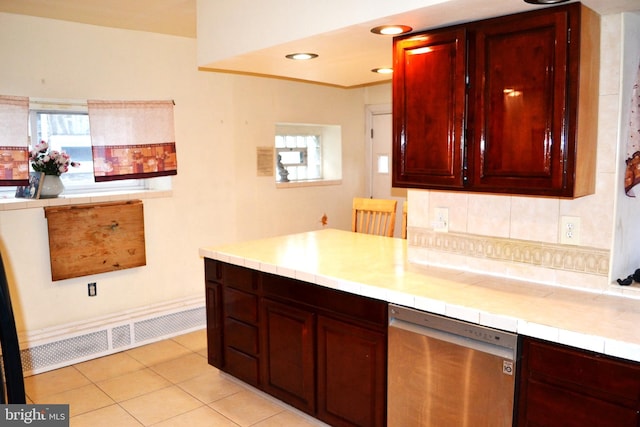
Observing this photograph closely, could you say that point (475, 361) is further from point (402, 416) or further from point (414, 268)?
point (414, 268)

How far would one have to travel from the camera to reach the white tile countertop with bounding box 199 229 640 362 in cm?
174

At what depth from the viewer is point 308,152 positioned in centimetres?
556

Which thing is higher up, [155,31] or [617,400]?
[155,31]

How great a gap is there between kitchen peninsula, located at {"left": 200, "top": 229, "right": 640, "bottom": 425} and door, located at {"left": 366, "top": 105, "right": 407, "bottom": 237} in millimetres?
2072

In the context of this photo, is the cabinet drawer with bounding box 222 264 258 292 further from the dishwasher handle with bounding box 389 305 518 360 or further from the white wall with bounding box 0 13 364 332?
the white wall with bounding box 0 13 364 332

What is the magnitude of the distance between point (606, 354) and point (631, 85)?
1.16 meters

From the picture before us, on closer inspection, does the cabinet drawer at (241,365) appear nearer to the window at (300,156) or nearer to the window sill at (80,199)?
the window sill at (80,199)

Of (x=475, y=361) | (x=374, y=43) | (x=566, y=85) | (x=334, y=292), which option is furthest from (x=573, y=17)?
(x=334, y=292)

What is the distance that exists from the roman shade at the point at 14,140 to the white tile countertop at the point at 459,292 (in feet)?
4.46

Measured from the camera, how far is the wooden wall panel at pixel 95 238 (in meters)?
3.54

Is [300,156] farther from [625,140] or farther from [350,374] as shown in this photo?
[625,140]

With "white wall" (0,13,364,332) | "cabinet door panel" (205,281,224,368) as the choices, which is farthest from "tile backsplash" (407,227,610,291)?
"white wall" (0,13,364,332)

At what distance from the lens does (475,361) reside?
1.97 meters

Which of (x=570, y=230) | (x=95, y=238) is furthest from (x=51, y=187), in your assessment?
(x=570, y=230)
